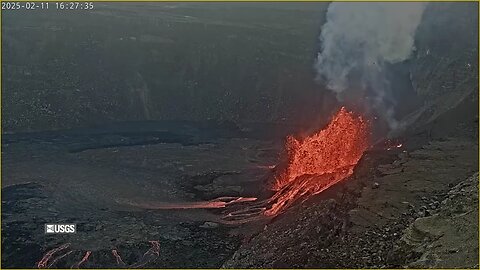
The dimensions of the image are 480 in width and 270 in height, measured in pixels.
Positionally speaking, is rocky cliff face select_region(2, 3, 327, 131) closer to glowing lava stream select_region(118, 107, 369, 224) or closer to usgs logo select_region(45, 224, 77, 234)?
glowing lava stream select_region(118, 107, 369, 224)

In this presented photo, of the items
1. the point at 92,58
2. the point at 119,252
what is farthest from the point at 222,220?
the point at 92,58

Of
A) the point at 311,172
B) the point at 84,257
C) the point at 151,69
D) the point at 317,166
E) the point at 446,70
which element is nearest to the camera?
the point at 84,257

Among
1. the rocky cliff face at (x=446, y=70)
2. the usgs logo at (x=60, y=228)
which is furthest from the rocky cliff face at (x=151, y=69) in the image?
the usgs logo at (x=60, y=228)

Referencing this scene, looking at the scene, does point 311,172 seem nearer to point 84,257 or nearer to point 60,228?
point 60,228

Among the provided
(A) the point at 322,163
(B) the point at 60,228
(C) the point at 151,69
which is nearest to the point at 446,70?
(A) the point at 322,163

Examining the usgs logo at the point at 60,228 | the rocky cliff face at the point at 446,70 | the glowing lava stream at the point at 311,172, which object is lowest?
the usgs logo at the point at 60,228

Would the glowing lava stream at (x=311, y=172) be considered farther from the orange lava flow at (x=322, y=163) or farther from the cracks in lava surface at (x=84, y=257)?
the cracks in lava surface at (x=84, y=257)
